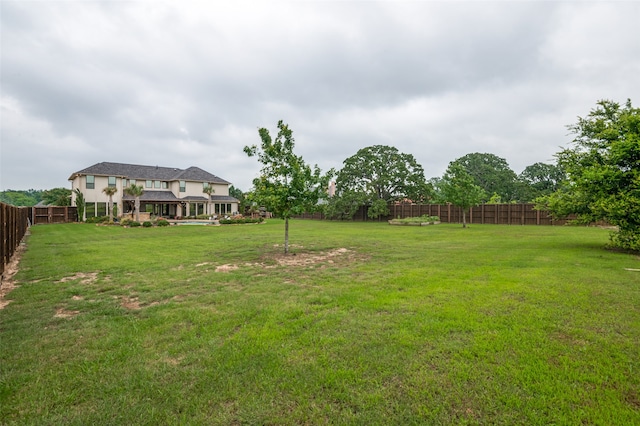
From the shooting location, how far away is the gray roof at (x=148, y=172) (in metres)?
33.1

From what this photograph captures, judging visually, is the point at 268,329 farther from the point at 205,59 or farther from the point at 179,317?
the point at 205,59

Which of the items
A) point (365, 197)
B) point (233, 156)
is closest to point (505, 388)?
point (365, 197)

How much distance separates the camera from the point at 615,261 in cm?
788

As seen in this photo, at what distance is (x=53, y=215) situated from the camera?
94.6ft

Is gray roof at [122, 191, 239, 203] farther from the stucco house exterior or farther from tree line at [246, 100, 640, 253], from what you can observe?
tree line at [246, 100, 640, 253]

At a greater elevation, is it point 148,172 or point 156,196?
point 148,172

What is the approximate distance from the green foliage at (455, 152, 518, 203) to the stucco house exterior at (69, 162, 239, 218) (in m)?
36.8

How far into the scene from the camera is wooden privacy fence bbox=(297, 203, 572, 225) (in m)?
25.5

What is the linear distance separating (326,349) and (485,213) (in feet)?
97.3

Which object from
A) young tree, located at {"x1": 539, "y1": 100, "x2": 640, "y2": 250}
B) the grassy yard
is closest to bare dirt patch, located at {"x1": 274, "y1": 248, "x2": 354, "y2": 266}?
the grassy yard

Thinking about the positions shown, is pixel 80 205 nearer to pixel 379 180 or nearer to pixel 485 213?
pixel 379 180

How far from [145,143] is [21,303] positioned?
32.7 metres

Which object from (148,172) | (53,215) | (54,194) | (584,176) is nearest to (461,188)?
(584,176)

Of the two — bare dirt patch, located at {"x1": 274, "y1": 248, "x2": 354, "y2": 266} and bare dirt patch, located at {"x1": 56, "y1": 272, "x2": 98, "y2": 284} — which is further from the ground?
bare dirt patch, located at {"x1": 274, "y1": 248, "x2": 354, "y2": 266}
